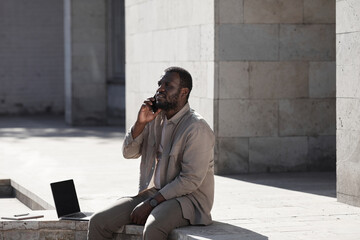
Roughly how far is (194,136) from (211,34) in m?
4.61

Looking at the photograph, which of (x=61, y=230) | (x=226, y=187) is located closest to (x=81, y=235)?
(x=61, y=230)

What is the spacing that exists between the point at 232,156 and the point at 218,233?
176 inches

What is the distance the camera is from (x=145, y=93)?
13797 millimetres

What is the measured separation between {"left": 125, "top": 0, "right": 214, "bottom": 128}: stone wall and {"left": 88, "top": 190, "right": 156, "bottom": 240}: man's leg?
4.43 metres

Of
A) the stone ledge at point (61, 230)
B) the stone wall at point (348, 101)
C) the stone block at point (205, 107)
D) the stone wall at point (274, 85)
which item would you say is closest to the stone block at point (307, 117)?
the stone wall at point (274, 85)

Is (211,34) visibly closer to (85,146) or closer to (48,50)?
(85,146)

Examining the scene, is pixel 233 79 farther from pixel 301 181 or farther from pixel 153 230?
pixel 153 230

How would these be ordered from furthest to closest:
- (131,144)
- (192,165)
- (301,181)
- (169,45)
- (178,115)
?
1. (169,45)
2. (301,181)
3. (131,144)
4. (178,115)
5. (192,165)

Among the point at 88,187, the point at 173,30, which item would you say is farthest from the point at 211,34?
the point at 88,187

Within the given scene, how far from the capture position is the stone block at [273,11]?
11.0m

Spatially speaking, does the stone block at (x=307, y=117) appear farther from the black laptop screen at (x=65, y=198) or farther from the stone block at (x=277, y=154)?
the black laptop screen at (x=65, y=198)

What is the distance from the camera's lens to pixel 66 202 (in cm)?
725

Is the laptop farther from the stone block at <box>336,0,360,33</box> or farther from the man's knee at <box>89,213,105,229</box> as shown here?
the stone block at <box>336,0,360,33</box>

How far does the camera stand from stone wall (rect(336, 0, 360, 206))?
26.7 feet
